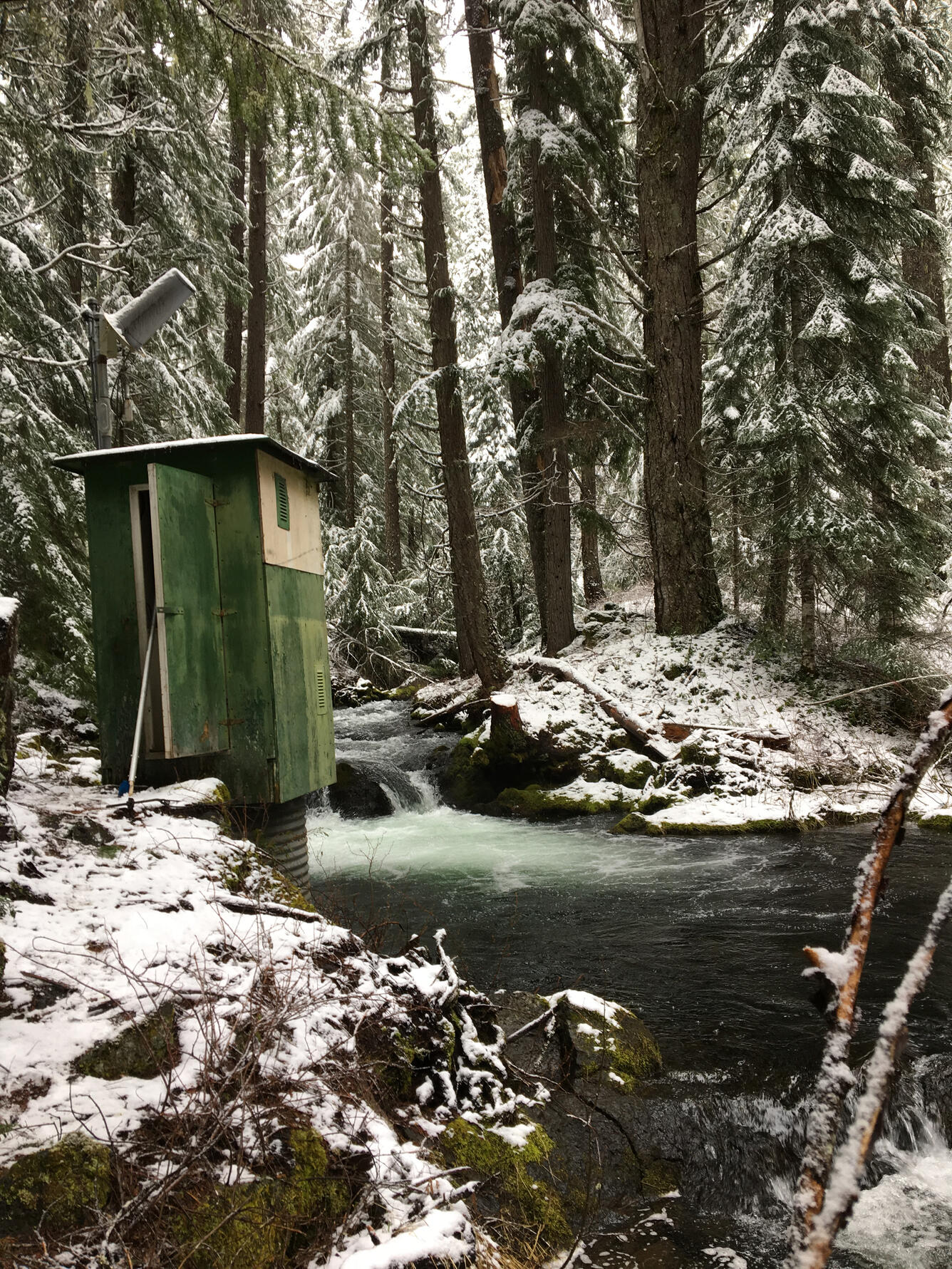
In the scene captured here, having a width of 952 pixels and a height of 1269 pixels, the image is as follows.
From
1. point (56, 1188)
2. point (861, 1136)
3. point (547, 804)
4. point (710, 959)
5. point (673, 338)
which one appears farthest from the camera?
point (673, 338)

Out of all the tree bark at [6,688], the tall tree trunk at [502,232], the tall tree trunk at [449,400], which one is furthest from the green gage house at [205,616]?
the tall tree trunk at [502,232]

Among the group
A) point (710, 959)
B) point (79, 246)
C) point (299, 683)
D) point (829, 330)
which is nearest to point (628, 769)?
point (710, 959)

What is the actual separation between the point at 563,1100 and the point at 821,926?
116 inches

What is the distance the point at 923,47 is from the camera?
13.0 m

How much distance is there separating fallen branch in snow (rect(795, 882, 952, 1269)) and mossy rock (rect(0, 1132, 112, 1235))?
211 cm

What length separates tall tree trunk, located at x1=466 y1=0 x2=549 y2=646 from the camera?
1452 cm

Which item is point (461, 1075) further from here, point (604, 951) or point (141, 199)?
point (141, 199)

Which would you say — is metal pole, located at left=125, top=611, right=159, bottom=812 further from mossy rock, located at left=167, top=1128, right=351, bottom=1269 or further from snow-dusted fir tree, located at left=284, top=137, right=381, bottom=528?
snow-dusted fir tree, located at left=284, top=137, right=381, bottom=528

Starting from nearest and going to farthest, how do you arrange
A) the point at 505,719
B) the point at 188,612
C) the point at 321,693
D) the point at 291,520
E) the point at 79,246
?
1. the point at 188,612
2. the point at 291,520
3. the point at 321,693
4. the point at 79,246
5. the point at 505,719

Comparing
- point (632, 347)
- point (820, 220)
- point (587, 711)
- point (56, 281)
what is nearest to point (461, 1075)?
point (587, 711)

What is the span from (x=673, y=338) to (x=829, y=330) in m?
2.59

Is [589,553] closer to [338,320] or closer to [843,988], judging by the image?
[338,320]

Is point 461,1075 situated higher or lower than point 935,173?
lower

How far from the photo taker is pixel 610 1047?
13.5 feet
